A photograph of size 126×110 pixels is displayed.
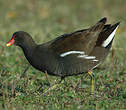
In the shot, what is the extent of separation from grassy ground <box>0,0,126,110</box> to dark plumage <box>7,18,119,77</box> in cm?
26

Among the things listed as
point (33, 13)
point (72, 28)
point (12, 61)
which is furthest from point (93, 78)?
point (33, 13)

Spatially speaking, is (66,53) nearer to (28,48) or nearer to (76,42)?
(76,42)

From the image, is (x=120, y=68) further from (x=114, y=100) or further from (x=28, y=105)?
(x=28, y=105)

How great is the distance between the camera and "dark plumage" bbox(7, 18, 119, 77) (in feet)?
18.2

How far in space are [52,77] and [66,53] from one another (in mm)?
1297

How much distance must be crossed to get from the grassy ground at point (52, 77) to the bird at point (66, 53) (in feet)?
0.83

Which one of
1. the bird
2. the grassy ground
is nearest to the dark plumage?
the bird

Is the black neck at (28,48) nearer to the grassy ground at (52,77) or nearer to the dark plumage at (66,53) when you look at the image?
the dark plumage at (66,53)

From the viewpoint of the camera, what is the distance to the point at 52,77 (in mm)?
6805

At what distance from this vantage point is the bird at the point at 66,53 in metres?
5.57

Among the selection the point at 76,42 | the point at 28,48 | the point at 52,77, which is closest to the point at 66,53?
the point at 76,42

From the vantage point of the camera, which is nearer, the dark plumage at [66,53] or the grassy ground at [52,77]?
the grassy ground at [52,77]

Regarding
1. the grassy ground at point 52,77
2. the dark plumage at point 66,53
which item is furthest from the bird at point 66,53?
the grassy ground at point 52,77

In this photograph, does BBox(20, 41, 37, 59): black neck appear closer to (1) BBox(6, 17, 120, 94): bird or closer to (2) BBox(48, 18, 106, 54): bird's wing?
(1) BBox(6, 17, 120, 94): bird
